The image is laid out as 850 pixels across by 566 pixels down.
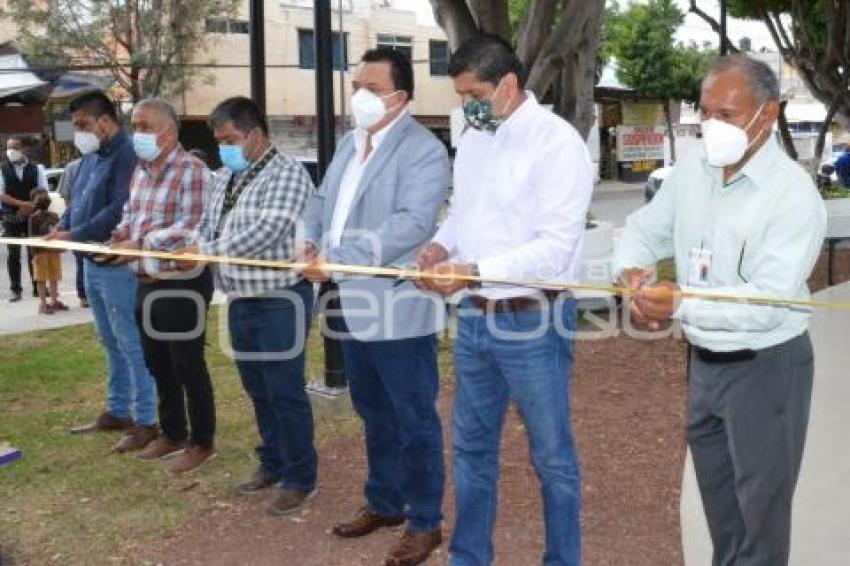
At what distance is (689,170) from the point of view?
3.20 metres

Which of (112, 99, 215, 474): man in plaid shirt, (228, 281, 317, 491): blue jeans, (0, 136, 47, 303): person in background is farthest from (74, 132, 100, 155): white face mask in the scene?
(0, 136, 47, 303): person in background

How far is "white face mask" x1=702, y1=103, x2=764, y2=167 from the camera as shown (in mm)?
2920

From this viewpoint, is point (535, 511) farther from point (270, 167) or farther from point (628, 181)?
point (628, 181)

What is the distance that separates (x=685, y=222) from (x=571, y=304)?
24.1 inches

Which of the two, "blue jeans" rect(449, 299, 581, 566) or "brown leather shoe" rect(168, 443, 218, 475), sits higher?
"blue jeans" rect(449, 299, 581, 566)

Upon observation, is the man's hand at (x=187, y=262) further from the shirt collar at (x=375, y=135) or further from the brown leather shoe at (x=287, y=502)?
the brown leather shoe at (x=287, y=502)

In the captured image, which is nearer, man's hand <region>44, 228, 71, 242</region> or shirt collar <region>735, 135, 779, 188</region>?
shirt collar <region>735, 135, 779, 188</region>

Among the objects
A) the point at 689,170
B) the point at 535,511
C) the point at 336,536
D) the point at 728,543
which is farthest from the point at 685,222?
the point at 336,536

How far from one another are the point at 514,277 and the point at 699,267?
62cm

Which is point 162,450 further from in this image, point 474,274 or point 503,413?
point 474,274

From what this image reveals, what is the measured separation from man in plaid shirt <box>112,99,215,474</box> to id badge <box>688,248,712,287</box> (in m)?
2.72

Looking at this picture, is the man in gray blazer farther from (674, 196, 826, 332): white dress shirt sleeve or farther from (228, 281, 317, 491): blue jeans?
(674, 196, 826, 332): white dress shirt sleeve

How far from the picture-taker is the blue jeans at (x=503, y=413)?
3.50 m

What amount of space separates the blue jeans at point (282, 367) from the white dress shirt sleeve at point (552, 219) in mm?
1377
